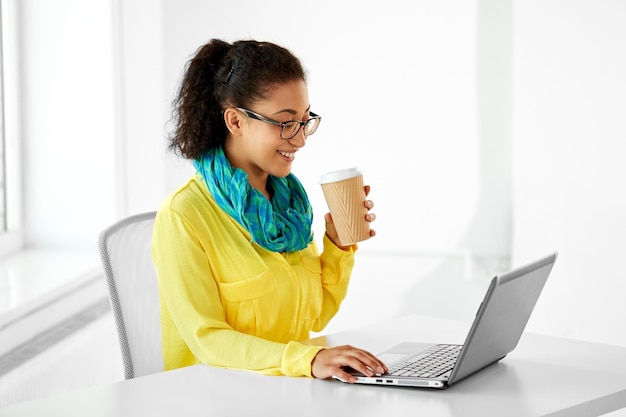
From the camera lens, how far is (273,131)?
1.81 meters

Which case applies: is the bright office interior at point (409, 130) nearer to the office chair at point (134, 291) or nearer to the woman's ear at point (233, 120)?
the office chair at point (134, 291)

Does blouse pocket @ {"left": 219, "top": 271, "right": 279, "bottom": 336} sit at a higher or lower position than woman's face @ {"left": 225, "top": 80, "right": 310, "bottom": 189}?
lower

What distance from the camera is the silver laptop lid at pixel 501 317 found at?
1.43 meters

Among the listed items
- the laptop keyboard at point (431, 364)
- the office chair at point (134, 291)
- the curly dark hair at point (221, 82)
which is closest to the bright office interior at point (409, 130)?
the office chair at point (134, 291)

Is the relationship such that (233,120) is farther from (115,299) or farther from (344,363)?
(344,363)

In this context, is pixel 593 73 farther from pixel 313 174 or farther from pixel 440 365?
pixel 440 365

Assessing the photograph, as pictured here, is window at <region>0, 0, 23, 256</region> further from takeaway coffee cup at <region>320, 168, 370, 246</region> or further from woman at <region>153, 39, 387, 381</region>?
takeaway coffee cup at <region>320, 168, 370, 246</region>

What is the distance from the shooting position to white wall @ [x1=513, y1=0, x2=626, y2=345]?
381cm

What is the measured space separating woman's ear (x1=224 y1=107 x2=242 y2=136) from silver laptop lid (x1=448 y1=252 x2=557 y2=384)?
652mm

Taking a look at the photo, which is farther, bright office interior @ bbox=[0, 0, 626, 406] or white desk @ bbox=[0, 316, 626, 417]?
bright office interior @ bbox=[0, 0, 626, 406]

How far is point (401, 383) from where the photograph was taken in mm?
1469

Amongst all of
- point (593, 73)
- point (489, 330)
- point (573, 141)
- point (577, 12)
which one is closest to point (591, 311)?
point (573, 141)

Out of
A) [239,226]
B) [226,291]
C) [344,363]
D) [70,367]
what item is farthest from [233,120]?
[70,367]

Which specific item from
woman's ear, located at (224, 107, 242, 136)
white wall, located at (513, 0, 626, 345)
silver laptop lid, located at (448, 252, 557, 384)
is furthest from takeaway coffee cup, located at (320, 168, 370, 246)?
white wall, located at (513, 0, 626, 345)
